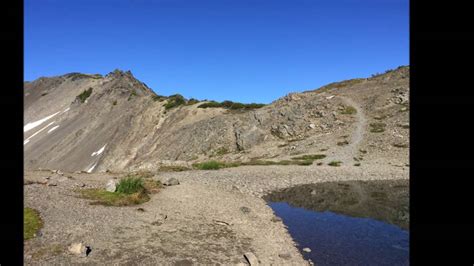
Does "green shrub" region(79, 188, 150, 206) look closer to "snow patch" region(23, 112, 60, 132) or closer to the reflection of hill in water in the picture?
the reflection of hill in water

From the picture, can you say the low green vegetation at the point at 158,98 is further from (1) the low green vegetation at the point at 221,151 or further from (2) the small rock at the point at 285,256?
(2) the small rock at the point at 285,256

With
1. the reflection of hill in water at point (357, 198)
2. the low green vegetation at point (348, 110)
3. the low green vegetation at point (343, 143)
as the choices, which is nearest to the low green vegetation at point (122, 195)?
the reflection of hill in water at point (357, 198)

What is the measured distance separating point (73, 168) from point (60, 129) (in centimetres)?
3289

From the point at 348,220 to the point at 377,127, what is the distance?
35162 mm

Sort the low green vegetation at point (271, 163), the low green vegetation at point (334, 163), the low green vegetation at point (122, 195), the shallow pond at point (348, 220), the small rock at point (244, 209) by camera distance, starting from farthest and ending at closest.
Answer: the low green vegetation at point (271, 163), the low green vegetation at point (334, 163), the small rock at point (244, 209), the low green vegetation at point (122, 195), the shallow pond at point (348, 220)

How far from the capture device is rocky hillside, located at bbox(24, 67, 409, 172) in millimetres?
47344

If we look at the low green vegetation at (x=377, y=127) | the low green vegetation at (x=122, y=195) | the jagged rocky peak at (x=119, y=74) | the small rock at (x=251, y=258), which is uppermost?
the jagged rocky peak at (x=119, y=74)

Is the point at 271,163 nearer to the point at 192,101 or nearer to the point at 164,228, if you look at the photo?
the point at 164,228

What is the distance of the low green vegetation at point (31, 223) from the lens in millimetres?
12895

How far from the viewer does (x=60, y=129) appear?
101750mm

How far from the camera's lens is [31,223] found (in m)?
14.1

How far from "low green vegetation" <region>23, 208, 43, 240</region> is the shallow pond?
10.1 metres

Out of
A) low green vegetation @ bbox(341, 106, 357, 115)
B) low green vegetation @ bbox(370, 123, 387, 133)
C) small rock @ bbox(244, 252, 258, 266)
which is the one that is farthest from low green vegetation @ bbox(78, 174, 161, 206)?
low green vegetation @ bbox(341, 106, 357, 115)

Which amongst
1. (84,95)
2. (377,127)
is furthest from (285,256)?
(84,95)
